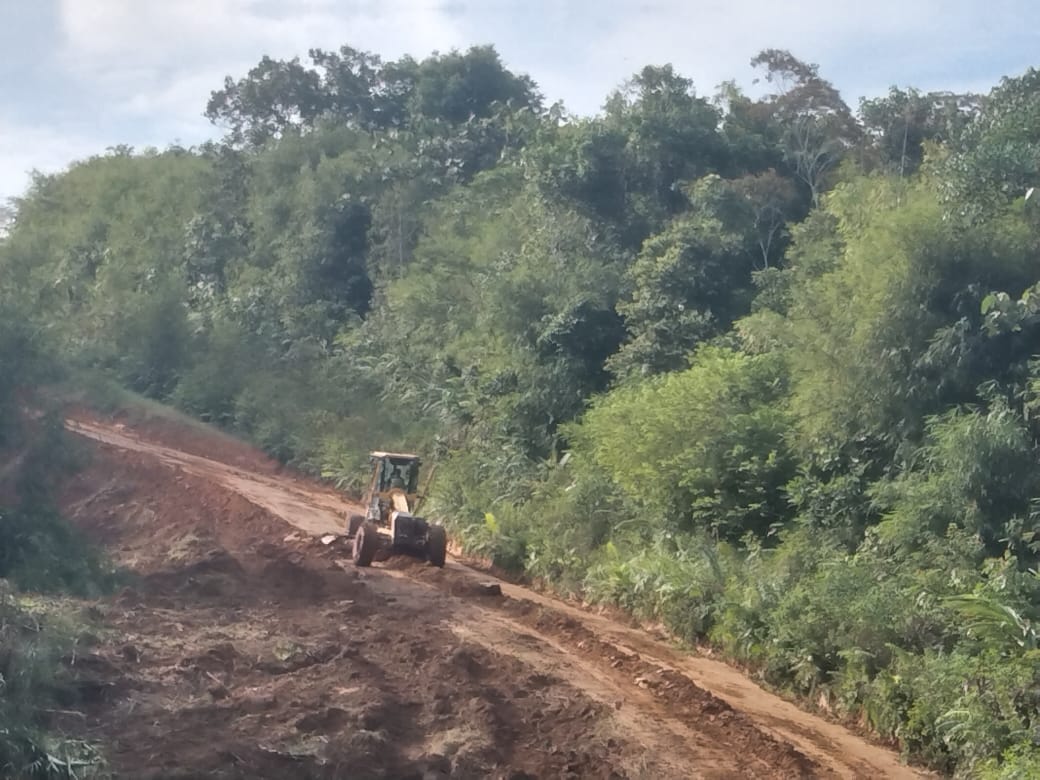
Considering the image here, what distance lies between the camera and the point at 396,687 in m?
12.3

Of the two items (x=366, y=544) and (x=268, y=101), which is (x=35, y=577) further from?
(x=268, y=101)

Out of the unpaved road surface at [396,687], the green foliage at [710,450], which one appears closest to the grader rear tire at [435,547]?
the unpaved road surface at [396,687]

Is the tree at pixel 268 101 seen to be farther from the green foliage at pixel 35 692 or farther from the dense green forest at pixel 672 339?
the green foliage at pixel 35 692

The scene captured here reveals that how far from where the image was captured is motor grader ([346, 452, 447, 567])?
63.4ft

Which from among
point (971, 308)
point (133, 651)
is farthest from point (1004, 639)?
point (133, 651)

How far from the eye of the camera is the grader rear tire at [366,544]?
19484 millimetres

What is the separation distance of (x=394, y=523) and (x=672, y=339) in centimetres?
722

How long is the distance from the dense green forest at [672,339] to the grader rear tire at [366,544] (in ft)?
9.53

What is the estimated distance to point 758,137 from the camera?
30.8 metres

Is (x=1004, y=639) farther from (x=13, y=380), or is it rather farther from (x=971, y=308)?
(x=13, y=380)

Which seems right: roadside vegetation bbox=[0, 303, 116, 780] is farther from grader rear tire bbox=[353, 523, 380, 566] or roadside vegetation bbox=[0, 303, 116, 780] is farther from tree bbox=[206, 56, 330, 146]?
tree bbox=[206, 56, 330, 146]

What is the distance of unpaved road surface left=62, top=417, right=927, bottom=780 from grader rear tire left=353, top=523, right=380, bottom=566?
259 millimetres

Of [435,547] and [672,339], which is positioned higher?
[672,339]

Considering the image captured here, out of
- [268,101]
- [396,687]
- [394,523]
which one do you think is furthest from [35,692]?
[268,101]
